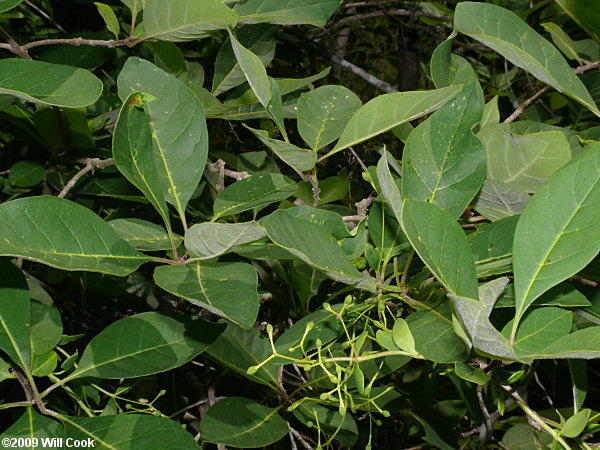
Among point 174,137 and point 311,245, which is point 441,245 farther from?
point 174,137

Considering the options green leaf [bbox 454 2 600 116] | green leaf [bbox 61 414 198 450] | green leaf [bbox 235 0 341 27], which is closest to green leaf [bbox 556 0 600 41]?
green leaf [bbox 454 2 600 116]

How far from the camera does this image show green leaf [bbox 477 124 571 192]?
682mm

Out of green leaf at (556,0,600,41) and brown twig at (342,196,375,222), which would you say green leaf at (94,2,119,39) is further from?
green leaf at (556,0,600,41)

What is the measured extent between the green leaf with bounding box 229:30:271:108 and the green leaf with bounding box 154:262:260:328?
18cm

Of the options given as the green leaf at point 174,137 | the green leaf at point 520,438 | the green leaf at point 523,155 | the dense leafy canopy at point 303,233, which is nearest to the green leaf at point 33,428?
the dense leafy canopy at point 303,233

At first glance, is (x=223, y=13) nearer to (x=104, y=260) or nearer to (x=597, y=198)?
(x=104, y=260)

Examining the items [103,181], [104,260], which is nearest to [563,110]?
[103,181]

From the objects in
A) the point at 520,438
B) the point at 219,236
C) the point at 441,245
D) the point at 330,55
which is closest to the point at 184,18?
the point at 219,236

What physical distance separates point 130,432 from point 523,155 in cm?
57

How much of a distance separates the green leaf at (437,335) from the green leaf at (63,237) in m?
0.29

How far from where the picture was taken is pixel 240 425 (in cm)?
75

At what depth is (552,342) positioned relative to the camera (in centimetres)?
51

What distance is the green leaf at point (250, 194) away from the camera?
2.22ft

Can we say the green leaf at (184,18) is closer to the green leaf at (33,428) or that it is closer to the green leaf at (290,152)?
the green leaf at (290,152)
